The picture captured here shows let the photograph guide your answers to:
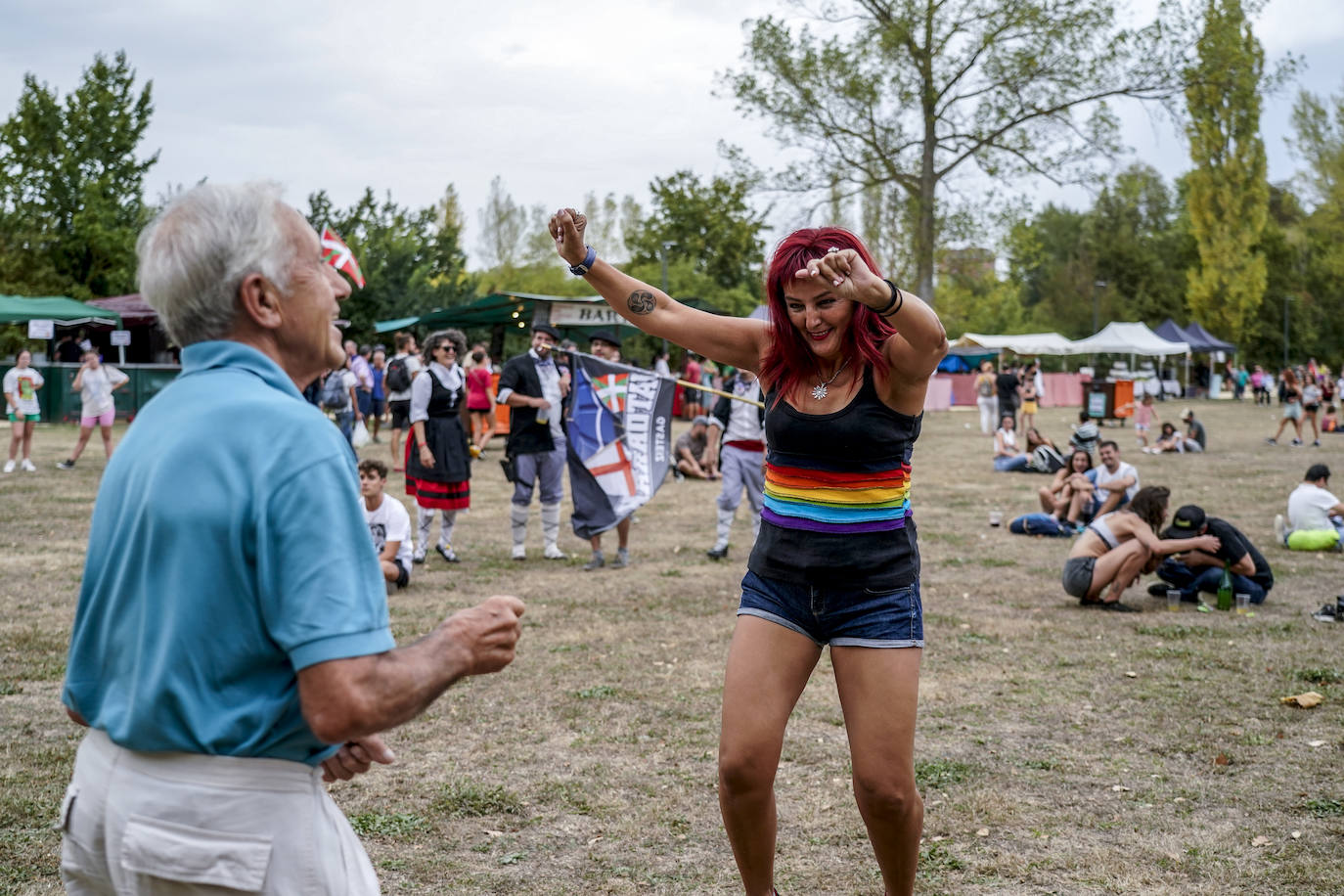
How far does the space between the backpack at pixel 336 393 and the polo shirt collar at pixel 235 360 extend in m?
16.4

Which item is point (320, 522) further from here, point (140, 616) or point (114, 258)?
point (114, 258)

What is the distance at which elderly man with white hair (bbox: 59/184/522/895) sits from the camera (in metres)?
1.64

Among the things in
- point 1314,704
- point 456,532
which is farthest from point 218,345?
point 456,532

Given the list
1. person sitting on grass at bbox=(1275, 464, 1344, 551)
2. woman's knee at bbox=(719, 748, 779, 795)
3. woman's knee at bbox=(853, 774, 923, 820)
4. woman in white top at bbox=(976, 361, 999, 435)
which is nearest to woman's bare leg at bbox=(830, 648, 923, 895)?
woman's knee at bbox=(853, 774, 923, 820)

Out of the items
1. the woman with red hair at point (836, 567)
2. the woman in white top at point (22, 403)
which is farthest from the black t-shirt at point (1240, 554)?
the woman in white top at point (22, 403)

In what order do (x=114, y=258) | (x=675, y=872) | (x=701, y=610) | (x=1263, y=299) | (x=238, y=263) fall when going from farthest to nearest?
(x=1263, y=299) < (x=114, y=258) < (x=701, y=610) < (x=675, y=872) < (x=238, y=263)

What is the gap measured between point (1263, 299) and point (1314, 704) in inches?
2457

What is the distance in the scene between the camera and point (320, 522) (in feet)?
5.39

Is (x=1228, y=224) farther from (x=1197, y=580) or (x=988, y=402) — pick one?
(x=1197, y=580)

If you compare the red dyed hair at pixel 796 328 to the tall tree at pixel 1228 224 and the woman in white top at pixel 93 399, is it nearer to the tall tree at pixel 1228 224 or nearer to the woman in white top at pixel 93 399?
the woman in white top at pixel 93 399

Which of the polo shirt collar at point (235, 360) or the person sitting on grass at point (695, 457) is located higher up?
the polo shirt collar at point (235, 360)

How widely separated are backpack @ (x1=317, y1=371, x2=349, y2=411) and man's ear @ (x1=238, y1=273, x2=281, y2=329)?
53.8ft

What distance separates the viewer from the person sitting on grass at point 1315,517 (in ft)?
37.4

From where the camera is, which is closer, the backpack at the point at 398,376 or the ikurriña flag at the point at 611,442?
the ikurriña flag at the point at 611,442
